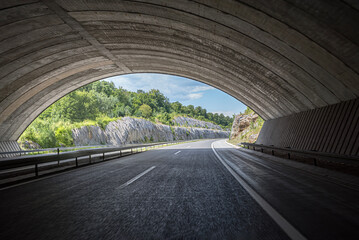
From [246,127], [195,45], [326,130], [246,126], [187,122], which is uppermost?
[187,122]

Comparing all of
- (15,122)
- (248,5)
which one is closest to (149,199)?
(248,5)

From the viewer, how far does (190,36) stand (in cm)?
1293

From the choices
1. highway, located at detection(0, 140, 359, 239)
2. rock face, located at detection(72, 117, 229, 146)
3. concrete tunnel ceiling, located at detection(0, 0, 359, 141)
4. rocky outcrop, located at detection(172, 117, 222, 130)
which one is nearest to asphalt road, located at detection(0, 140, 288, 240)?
highway, located at detection(0, 140, 359, 239)

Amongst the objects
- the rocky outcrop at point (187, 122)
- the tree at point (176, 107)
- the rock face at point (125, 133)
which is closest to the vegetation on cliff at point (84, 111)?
the tree at point (176, 107)

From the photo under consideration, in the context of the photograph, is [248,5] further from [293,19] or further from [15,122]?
[15,122]

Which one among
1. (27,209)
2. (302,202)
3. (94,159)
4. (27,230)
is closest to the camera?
(27,230)

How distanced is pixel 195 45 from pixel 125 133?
32810mm

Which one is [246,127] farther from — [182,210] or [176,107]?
[176,107]

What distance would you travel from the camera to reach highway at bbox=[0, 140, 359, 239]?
282 cm

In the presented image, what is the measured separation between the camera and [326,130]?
1134 centimetres

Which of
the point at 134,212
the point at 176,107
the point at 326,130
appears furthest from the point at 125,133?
the point at 176,107

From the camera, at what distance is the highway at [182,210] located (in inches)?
111

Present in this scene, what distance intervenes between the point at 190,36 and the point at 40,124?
28.0 meters

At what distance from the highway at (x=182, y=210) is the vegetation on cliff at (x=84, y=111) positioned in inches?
1014
